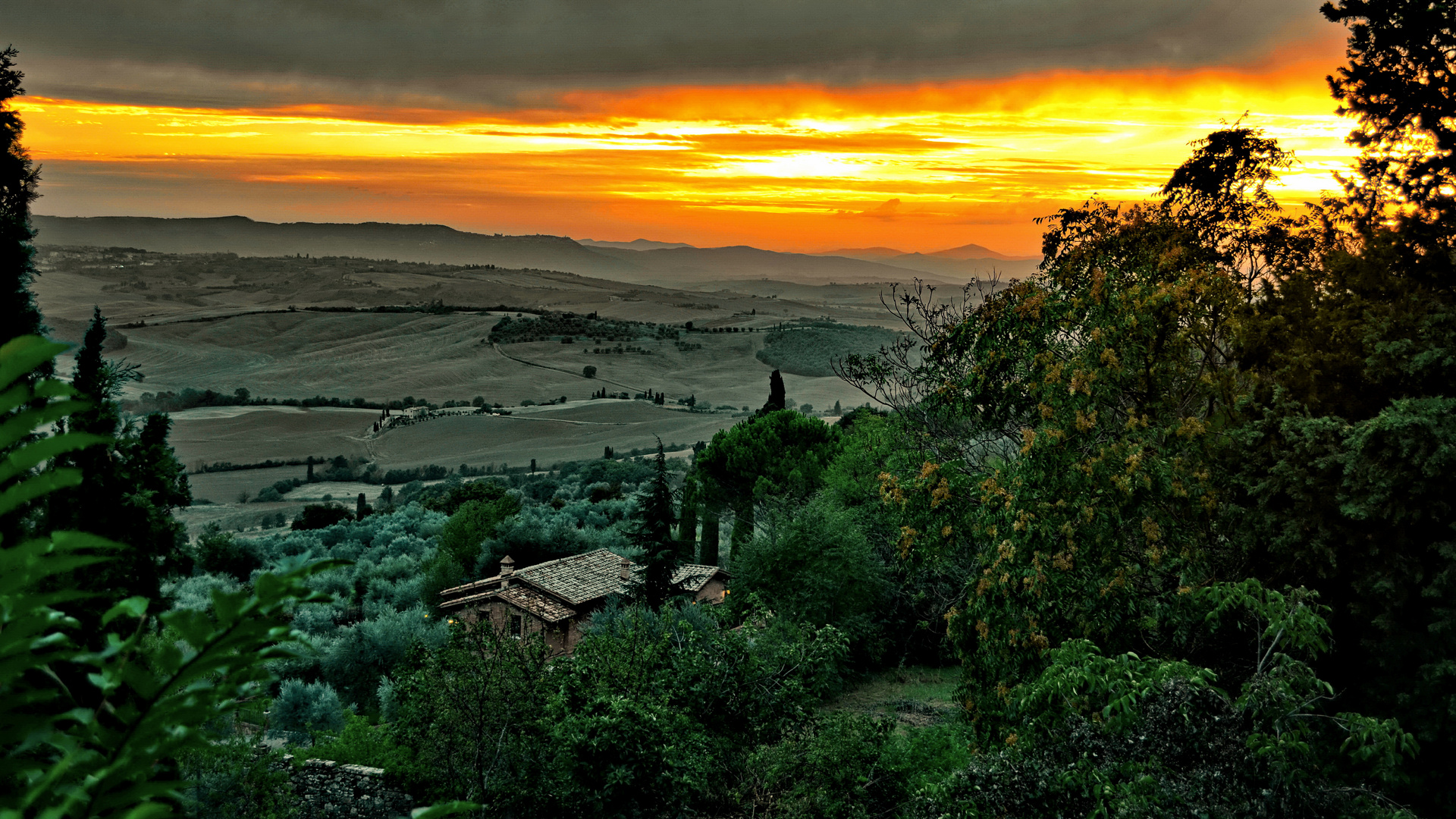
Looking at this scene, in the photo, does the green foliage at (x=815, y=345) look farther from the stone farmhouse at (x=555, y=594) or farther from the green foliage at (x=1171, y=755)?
the green foliage at (x=1171, y=755)

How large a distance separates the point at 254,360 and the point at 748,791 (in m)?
105

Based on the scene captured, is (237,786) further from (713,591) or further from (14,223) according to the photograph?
(713,591)

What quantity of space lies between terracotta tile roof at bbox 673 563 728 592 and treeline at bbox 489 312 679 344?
77536mm

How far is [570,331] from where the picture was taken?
111000 mm

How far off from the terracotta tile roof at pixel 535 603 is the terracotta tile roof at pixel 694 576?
3794 millimetres

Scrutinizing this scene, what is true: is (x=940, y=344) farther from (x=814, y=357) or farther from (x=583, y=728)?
(x=814, y=357)

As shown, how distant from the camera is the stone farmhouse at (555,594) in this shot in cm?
2544

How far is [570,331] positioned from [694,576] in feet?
275

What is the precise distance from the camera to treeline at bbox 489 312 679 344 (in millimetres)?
108125

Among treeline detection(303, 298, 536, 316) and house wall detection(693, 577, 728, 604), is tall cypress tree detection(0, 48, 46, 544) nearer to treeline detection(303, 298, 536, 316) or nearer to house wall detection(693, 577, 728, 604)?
house wall detection(693, 577, 728, 604)

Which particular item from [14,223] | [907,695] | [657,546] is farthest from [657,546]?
[14,223]

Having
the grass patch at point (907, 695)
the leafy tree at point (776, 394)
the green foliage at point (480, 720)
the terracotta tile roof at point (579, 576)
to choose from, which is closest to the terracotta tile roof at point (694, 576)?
the terracotta tile roof at point (579, 576)

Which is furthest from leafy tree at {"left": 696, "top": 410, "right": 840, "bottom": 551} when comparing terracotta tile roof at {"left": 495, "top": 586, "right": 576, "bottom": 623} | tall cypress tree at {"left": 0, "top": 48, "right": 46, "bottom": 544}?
tall cypress tree at {"left": 0, "top": 48, "right": 46, "bottom": 544}

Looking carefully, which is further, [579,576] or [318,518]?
[318,518]
